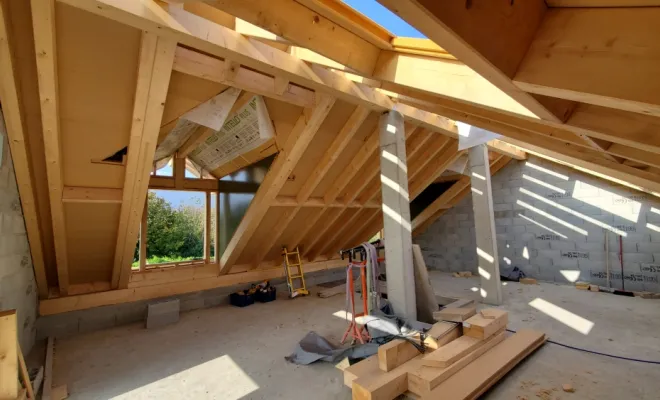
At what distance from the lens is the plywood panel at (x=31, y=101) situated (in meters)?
1.85

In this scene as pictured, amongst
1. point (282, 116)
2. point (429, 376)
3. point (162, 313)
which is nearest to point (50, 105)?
point (282, 116)

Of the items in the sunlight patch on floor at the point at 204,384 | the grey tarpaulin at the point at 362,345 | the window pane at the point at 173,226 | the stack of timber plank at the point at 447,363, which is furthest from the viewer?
the window pane at the point at 173,226

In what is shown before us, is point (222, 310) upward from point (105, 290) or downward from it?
downward

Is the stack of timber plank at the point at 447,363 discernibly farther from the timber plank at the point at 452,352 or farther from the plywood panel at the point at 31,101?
the plywood panel at the point at 31,101

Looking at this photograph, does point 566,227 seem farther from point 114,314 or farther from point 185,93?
point 114,314

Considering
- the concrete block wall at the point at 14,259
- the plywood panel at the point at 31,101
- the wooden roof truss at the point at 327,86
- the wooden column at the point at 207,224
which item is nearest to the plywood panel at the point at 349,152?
the wooden roof truss at the point at 327,86

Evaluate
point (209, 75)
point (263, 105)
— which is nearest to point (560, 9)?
point (209, 75)

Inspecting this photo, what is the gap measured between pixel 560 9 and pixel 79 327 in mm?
5333

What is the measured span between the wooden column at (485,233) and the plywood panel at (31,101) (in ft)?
16.7

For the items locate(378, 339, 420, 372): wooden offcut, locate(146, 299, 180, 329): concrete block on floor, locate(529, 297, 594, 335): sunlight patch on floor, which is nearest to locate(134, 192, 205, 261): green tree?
locate(146, 299, 180, 329): concrete block on floor

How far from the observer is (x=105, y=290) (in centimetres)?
410

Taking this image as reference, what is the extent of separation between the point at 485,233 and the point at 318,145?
289 cm

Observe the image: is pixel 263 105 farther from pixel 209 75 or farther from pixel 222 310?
pixel 222 310

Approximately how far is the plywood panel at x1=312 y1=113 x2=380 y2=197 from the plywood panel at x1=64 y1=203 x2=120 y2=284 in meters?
2.56
